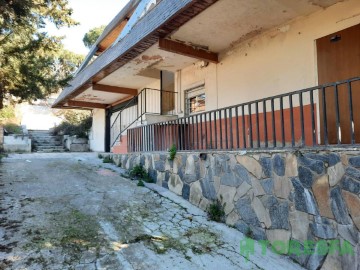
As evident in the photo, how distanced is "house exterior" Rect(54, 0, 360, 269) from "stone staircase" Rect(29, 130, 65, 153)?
28.7 ft

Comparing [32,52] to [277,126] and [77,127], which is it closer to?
[277,126]

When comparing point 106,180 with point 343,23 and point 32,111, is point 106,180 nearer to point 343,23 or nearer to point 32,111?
point 343,23

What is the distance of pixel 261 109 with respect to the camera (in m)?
6.77

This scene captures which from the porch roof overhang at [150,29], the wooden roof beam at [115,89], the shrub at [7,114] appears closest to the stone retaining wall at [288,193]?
the porch roof overhang at [150,29]

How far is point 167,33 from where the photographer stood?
21.1ft

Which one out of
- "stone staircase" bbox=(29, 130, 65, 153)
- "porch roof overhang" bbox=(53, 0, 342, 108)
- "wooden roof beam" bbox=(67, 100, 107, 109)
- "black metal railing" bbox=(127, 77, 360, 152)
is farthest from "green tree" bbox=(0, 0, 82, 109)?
"stone staircase" bbox=(29, 130, 65, 153)

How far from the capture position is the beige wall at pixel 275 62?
5395 mm

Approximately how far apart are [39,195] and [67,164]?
413 cm

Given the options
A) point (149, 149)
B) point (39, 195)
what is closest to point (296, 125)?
point (149, 149)

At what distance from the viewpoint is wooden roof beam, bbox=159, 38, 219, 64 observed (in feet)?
22.3

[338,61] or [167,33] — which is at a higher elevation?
[167,33]

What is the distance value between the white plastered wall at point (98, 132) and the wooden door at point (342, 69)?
1307 centimetres

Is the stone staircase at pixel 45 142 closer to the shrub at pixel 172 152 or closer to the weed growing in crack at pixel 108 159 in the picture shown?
the weed growing in crack at pixel 108 159

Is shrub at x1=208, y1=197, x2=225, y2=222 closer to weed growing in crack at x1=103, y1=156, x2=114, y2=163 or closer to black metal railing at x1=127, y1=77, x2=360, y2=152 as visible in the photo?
black metal railing at x1=127, y1=77, x2=360, y2=152
